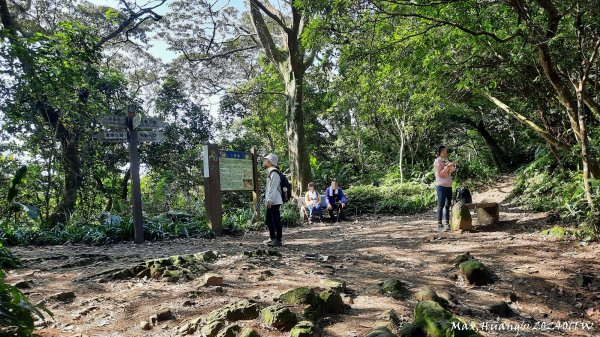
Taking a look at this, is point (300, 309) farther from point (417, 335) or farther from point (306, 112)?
point (306, 112)

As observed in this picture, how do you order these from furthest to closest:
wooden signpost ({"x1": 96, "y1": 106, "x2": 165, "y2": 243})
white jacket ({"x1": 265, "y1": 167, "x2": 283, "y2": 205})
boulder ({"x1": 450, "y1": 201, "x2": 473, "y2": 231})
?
wooden signpost ({"x1": 96, "y1": 106, "x2": 165, "y2": 243}) → boulder ({"x1": 450, "y1": 201, "x2": 473, "y2": 231}) → white jacket ({"x1": 265, "y1": 167, "x2": 283, "y2": 205})

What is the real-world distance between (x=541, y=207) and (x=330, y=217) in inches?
213

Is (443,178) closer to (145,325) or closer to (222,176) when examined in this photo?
(222,176)

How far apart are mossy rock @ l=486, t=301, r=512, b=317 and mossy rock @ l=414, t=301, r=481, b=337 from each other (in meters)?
0.99

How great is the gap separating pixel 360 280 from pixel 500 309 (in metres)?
1.43

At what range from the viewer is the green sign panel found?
29.9ft

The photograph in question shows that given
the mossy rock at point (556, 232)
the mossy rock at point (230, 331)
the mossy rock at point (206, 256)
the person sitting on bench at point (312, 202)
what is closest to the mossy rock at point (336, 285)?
→ the mossy rock at point (230, 331)

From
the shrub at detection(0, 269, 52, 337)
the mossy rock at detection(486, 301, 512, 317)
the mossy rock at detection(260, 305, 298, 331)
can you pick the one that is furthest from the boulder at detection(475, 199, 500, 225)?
the shrub at detection(0, 269, 52, 337)

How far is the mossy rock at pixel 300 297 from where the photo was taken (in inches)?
132

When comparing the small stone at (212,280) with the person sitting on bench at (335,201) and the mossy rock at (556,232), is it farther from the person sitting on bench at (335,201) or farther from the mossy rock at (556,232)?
the person sitting on bench at (335,201)

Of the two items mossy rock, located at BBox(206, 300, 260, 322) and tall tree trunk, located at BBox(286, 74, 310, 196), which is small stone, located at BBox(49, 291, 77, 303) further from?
tall tree trunk, located at BBox(286, 74, 310, 196)

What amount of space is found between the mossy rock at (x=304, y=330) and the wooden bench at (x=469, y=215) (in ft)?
16.9

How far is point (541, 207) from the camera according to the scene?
8.34 meters

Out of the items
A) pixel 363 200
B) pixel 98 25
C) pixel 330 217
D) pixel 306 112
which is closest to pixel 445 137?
pixel 306 112
